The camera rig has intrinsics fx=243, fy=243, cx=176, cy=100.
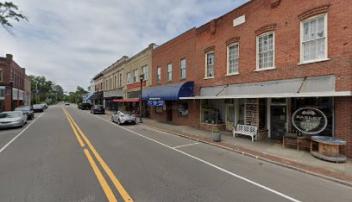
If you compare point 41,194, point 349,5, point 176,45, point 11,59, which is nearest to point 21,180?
point 41,194

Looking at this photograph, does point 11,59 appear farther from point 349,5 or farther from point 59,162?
point 349,5

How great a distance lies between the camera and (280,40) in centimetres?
1214


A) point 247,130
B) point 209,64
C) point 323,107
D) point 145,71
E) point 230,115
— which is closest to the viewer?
point 323,107

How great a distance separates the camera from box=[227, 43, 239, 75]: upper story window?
15.4 metres

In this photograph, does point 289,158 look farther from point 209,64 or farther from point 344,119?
point 209,64

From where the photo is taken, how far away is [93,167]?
773cm

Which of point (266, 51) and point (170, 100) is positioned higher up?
point (266, 51)

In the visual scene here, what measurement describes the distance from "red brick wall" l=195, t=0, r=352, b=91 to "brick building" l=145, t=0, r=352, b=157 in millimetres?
36

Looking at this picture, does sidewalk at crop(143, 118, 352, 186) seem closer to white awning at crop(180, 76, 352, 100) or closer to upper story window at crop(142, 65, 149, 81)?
white awning at crop(180, 76, 352, 100)

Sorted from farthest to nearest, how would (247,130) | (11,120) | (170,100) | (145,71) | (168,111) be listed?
(145,71) < (168,111) < (170,100) < (11,120) < (247,130)

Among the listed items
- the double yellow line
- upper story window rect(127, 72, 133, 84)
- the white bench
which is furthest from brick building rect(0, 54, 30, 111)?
the white bench

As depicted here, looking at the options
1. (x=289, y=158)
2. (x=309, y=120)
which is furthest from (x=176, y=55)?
(x=289, y=158)

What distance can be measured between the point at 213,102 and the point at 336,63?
925 centimetres

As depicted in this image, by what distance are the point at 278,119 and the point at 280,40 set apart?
13.5ft
